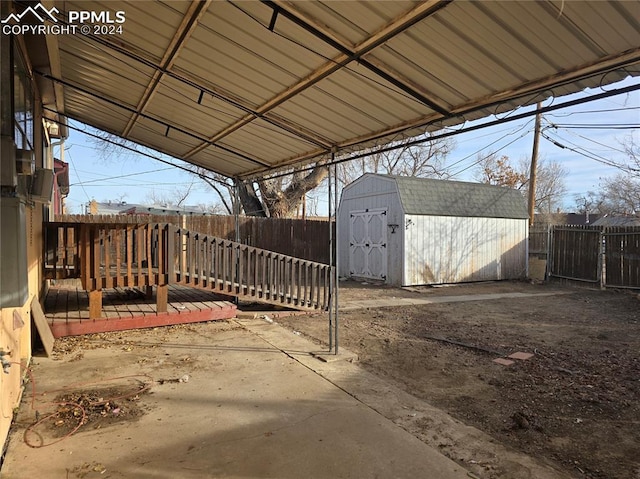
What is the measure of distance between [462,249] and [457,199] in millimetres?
1770

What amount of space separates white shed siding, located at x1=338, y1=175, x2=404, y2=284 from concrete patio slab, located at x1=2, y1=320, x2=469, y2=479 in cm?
841

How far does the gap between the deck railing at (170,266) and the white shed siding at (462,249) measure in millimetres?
5631

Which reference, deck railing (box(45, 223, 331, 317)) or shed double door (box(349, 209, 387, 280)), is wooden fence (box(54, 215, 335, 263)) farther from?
deck railing (box(45, 223, 331, 317))

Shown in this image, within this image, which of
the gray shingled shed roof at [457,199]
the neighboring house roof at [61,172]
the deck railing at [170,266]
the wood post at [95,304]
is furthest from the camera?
the gray shingled shed roof at [457,199]

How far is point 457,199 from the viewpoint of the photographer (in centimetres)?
1449

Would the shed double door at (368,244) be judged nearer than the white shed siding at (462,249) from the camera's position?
No

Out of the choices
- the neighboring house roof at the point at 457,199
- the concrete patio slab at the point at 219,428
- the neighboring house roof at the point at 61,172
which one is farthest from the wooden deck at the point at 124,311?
the neighboring house roof at the point at 457,199

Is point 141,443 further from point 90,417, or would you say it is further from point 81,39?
point 81,39

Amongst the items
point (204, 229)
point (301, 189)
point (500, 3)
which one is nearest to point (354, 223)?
point (301, 189)

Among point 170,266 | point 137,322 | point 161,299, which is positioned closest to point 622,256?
point 170,266

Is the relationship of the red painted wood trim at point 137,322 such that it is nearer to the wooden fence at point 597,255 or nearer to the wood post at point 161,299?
the wood post at point 161,299

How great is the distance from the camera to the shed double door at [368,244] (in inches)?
543

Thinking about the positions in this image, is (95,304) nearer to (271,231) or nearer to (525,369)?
(525,369)

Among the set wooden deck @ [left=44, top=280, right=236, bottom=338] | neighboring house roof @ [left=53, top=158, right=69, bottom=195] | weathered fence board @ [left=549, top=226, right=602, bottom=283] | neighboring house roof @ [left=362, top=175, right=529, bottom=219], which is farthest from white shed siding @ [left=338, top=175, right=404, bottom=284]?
neighboring house roof @ [left=53, top=158, right=69, bottom=195]
